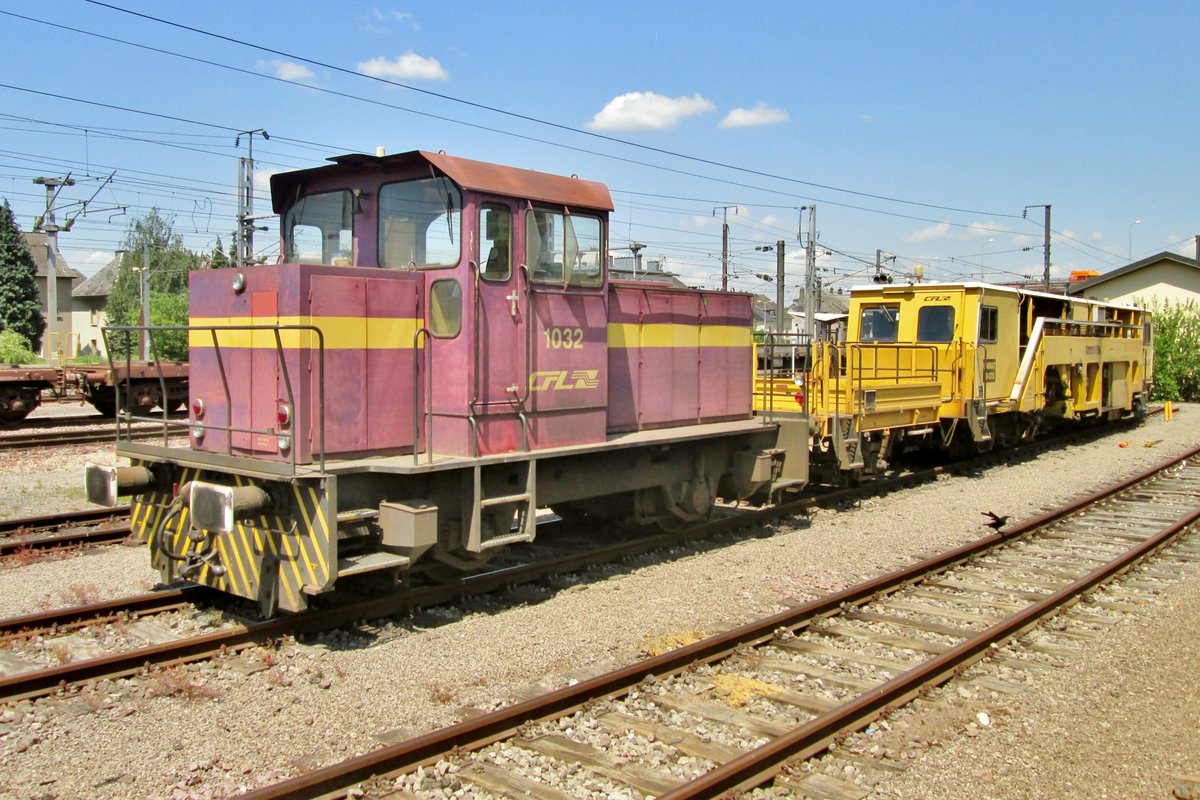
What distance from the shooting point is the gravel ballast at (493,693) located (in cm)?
462

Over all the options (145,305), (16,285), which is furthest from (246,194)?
(16,285)

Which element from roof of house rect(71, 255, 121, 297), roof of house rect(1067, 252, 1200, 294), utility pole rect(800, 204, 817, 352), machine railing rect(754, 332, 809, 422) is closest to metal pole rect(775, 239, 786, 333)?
utility pole rect(800, 204, 817, 352)

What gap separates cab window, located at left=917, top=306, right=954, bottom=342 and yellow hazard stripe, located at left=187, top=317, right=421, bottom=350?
37.8 feet

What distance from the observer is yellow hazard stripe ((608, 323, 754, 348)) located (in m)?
8.94

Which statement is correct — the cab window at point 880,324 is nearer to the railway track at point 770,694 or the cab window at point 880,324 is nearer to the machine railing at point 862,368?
the machine railing at point 862,368

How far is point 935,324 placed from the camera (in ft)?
53.1

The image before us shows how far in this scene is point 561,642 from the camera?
6.61 m

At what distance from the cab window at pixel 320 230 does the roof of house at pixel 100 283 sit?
69343 millimetres

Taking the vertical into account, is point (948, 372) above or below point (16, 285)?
below

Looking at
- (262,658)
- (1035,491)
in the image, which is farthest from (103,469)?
(1035,491)

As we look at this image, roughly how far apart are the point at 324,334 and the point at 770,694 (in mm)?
3922

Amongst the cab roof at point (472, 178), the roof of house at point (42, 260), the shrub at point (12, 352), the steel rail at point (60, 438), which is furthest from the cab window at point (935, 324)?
the roof of house at point (42, 260)

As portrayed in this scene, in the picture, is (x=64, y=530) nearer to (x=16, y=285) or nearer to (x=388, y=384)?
(x=388, y=384)

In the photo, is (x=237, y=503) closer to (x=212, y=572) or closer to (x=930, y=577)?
(x=212, y=572)
